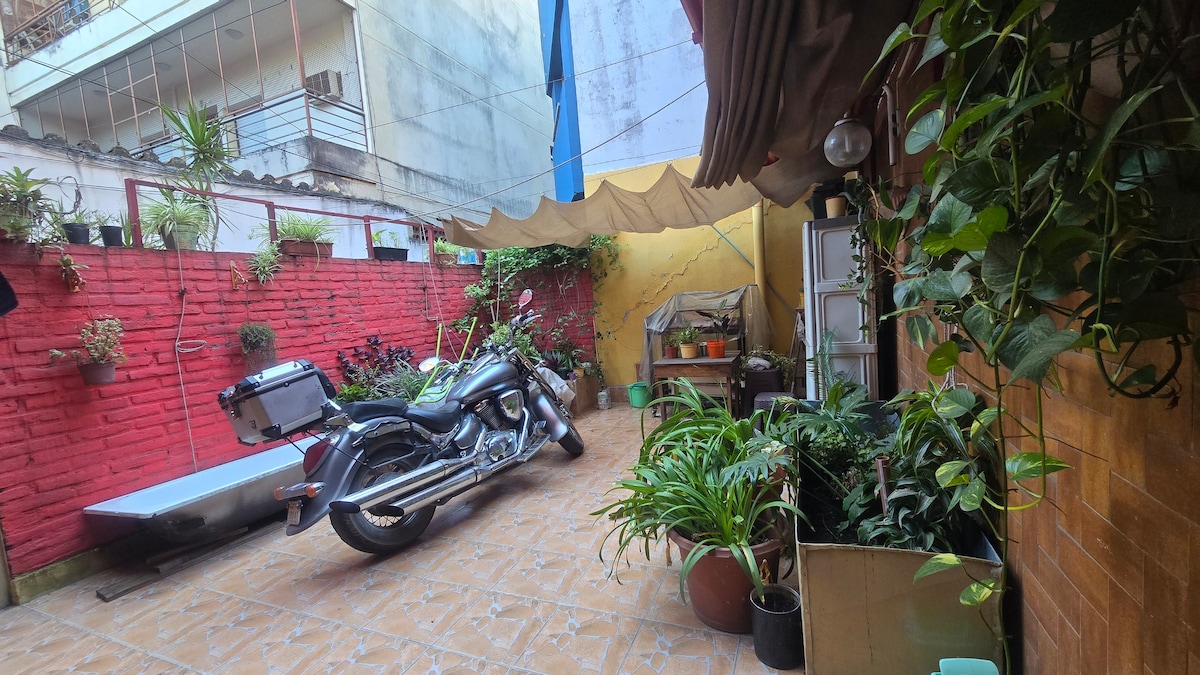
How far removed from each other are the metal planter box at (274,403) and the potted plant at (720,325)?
299 centimetres

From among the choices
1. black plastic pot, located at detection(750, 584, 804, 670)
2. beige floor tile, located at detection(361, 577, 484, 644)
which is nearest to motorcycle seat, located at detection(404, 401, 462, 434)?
beige floor tile, located at detection(361, 577, 484, 644)

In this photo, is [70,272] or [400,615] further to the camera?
[70,272]

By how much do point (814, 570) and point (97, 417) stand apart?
3467mm

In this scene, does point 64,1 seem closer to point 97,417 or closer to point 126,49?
point 126,49

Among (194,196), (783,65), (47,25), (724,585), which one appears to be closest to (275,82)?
(47,25)

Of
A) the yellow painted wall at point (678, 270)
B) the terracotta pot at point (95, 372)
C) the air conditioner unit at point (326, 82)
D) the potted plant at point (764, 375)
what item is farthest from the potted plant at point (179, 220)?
the air conditioner unit at point (326, 82)

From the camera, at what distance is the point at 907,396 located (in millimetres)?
1381

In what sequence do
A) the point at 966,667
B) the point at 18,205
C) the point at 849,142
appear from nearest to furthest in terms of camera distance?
the point at 966,667, the point at 849,142, the point at 18,205

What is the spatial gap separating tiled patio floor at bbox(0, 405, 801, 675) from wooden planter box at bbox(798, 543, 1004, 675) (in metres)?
0.35

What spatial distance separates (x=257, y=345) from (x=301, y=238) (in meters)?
0.90

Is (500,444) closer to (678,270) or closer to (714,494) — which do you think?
(714,494)

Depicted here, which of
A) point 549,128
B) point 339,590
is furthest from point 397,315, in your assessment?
point 549,128

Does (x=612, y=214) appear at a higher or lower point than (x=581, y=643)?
higher

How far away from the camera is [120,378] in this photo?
2.58 meters
